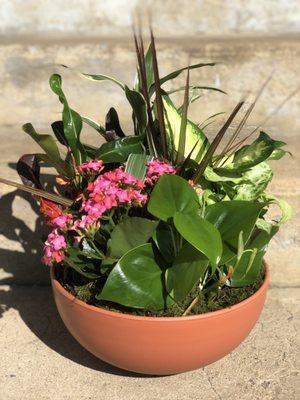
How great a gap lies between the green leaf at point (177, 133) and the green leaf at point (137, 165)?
11cm

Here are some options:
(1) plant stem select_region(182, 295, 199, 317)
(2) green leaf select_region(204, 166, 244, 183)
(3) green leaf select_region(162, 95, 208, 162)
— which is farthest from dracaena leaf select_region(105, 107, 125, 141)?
(1) plant stem select_region(182, 295, 199, 317)

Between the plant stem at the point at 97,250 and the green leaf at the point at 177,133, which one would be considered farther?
the green leaf at the point at 177,133

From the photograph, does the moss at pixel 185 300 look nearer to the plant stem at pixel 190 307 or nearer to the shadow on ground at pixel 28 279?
the plant stem at pixel 190 307

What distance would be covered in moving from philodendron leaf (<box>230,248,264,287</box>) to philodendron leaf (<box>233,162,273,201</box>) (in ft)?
0.57

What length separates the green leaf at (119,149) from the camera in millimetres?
1539

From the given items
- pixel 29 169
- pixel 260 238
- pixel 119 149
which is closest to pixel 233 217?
pixel 260 238

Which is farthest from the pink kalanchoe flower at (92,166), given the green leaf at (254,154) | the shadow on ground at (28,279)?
the shadow on ground at (28,279)

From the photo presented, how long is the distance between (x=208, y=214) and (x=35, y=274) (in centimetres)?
82

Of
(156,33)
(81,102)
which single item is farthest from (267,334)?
(156,33)

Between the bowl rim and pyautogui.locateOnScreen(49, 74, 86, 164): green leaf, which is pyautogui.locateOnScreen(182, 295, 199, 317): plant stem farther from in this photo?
pyautogui.locateOnScreen(49, 74, 86, 164): green leaf

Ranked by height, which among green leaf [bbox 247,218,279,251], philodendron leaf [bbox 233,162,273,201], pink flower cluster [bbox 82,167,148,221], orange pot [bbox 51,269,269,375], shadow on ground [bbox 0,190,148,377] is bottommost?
shadow on ground [bbox 0,190,148,377]

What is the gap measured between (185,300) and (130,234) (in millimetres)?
215

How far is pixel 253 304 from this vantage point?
4.85 feet

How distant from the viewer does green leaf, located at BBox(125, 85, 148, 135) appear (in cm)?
153
